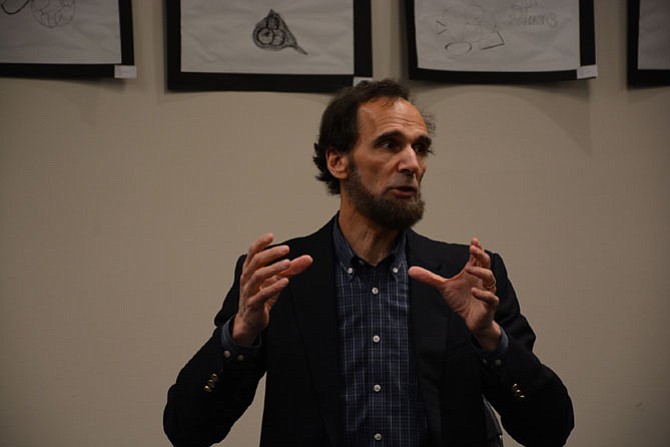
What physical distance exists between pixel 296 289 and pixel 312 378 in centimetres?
24

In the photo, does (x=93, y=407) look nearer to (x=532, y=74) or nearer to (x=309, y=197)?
(x=309, y=197)

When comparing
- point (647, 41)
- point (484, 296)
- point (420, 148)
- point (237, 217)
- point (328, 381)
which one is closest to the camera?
point (484, 296)

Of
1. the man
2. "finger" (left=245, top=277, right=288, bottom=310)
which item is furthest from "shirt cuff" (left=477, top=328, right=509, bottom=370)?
"finger" (left=245, top=277, right=288, bottom=310)

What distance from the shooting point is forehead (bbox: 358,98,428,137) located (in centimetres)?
202

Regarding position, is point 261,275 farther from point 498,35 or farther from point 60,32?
point 498,35

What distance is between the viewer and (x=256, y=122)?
279 cm

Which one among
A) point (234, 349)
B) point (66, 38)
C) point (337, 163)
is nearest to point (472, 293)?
point (234, 349)

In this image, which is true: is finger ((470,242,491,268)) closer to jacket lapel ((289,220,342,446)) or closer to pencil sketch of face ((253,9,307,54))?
jacket lapel ((289,220,342,446))

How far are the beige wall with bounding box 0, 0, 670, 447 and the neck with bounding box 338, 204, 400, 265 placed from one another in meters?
0.78

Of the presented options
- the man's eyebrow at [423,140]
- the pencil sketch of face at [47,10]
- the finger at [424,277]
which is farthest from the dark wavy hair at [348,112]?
the pencil sketch of face at [47,10]

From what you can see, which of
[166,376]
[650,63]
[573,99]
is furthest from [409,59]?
[166,376]

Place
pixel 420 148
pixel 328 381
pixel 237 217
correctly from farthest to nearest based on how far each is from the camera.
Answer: pixel 237 217, pixel 420 148, pixel 328 381

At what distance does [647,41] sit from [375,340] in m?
1.83

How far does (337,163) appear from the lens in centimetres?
214
